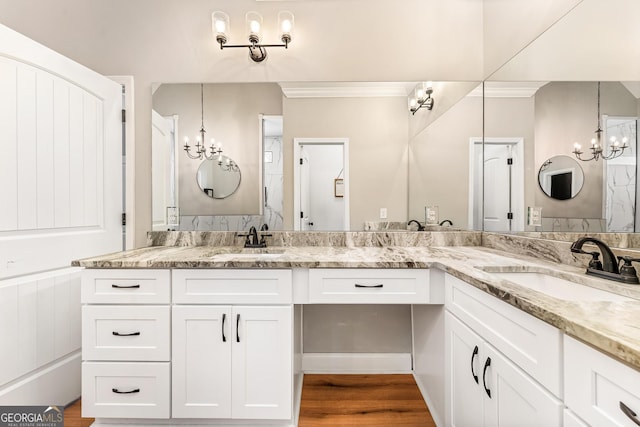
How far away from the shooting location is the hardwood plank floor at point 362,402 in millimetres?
1605

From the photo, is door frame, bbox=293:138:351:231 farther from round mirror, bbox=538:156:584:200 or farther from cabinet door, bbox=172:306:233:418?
round mirror, bbox=538:156:584:200

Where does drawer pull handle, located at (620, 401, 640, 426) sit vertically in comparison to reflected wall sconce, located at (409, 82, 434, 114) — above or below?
below

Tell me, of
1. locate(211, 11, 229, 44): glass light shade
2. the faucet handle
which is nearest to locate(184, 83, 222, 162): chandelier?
locate(211, 11, 229, 44): glass light shade

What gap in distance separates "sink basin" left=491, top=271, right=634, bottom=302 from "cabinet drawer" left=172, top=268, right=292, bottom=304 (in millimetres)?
1073

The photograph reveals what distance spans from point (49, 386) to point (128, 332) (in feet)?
2.14

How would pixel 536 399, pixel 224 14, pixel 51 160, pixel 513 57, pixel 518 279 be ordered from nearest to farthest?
pixel 536 399, pixel 518 279, pixel 51 160, pixel 513 57, pixel 224 14

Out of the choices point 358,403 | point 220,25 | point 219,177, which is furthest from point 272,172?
point 358,403

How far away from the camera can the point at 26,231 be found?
147 centimetres

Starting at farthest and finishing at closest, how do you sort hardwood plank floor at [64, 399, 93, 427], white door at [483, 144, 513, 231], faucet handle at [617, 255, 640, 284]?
1. white door at [483, 144, 513, 231]
2. hardwood plank floor at [64, 399, 93, 427]
3. faucet handle at [617, 255, 640, 284]

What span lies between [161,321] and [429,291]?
4.28 feet

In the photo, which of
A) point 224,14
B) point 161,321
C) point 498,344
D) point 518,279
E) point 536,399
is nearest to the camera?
point 536,399

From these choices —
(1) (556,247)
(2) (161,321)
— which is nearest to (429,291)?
(1) (556,247)

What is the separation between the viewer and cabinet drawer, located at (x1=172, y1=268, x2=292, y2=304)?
143 cm

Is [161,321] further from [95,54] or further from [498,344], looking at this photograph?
[95,54]
